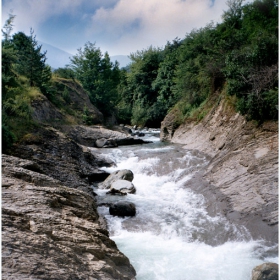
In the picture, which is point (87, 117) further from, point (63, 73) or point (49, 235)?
point (49, 235)

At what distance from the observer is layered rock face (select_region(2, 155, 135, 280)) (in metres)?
3.44

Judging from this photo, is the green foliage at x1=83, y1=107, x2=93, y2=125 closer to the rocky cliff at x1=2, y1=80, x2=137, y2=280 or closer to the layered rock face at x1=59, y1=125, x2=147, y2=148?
the layered rock face at x1=59, y1=125, x2=147, y2=148

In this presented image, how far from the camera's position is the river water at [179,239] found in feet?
19.0

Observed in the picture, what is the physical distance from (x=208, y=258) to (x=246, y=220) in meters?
2.30

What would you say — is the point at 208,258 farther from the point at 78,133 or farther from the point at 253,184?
the point at 78,133

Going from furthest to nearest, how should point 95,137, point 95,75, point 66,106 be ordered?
1. point 95,75
2. point 66,106
3. point 95,137

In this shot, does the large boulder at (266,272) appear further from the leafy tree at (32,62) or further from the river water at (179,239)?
the leafy tree at (32,62)

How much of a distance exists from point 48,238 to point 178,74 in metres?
23.3

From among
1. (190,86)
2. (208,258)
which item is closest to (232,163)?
(208,258)

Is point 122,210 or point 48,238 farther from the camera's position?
point 122,210

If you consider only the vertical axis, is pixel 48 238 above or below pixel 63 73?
below

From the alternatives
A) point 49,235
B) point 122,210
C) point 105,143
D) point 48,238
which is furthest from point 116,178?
point 105,143

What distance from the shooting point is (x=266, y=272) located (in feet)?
16.6

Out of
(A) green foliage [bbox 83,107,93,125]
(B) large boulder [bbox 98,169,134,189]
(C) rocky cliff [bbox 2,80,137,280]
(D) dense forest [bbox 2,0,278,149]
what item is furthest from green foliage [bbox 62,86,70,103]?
(C) rocky cliff [bbox 2,80,137,280]
